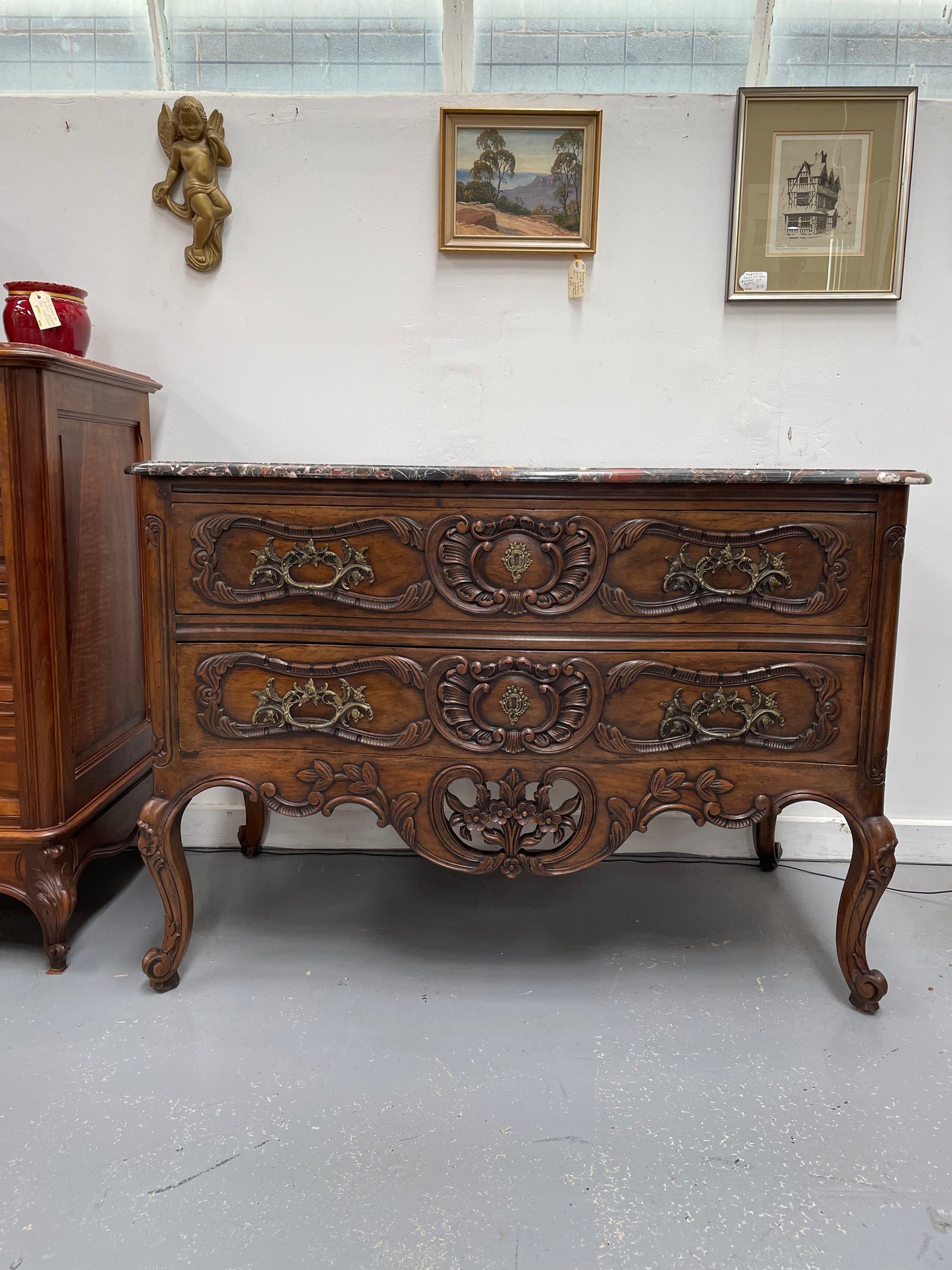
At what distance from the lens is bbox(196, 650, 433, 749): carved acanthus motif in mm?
1603

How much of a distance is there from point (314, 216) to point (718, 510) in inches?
54.2

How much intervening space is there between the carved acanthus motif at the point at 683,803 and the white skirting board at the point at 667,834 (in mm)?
783

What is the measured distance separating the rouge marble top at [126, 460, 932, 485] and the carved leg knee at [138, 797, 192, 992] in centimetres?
68

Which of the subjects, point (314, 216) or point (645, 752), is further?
point (314, 216)

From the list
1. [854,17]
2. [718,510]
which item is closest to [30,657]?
[718,510]

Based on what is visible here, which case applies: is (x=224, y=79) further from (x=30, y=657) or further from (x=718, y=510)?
(x=718, y=510)

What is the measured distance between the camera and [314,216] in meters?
2.17

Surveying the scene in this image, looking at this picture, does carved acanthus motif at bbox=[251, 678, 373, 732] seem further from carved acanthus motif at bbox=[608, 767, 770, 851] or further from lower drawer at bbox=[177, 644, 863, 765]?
carved acanthus motif at bbox=[608, 767, 770, 851]

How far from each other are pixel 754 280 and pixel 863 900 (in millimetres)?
Answer: 1524

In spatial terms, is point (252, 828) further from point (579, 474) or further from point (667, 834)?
point (579, 474)

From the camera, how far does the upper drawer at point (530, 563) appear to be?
153 centimetres

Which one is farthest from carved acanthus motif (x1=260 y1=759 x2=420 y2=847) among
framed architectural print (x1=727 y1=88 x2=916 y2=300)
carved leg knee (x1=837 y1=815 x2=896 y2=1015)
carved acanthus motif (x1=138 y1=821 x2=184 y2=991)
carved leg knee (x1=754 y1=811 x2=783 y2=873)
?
framed architectural print (x1=727 y1=88 x2=916 y2=300)

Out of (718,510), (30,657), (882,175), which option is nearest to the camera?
(718,510)

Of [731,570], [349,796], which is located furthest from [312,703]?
[731,570]
